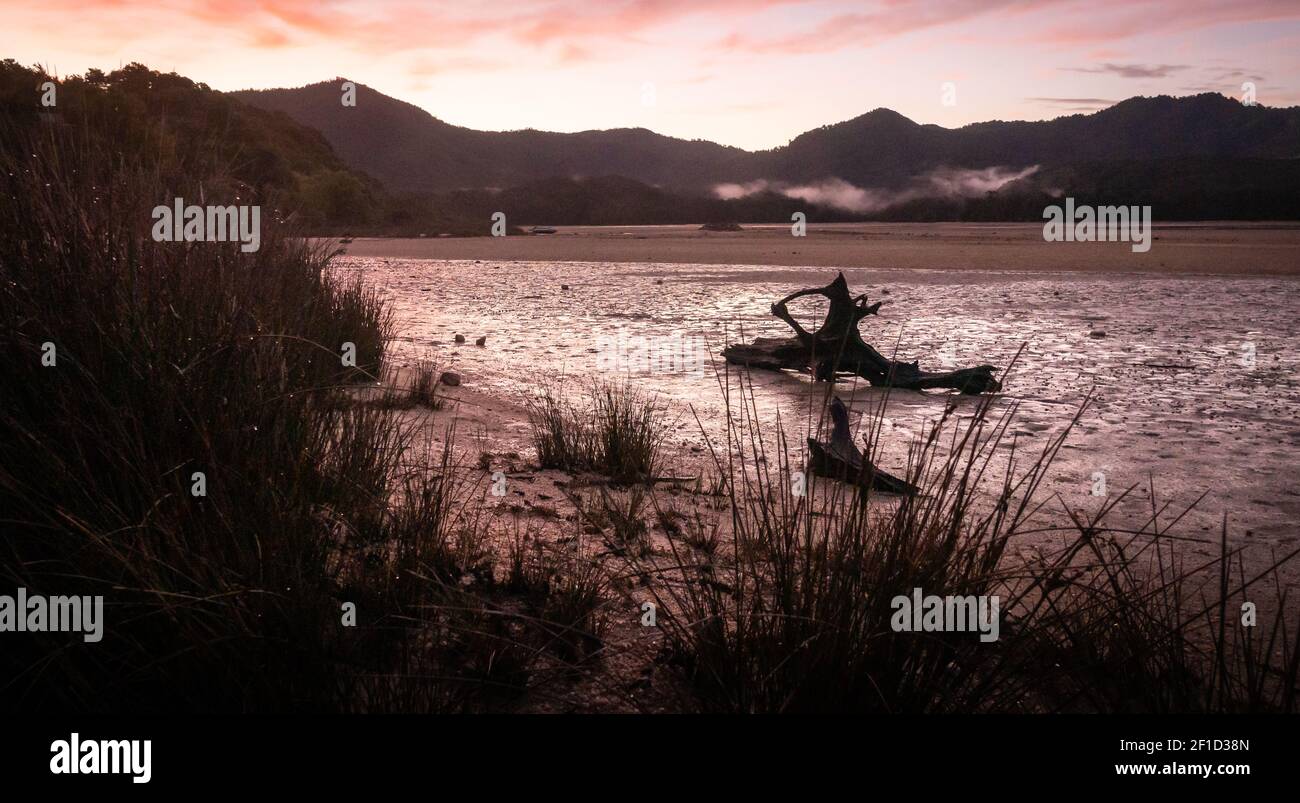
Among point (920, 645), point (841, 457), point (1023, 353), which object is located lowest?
point (920, 645)

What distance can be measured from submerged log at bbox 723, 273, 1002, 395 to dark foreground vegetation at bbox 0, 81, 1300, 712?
3601mm

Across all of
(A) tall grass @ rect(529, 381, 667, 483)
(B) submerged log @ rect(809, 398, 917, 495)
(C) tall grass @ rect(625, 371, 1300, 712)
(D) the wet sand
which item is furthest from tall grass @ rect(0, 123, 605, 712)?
(B) submerged log @ rect(809, 398, 917, 495)

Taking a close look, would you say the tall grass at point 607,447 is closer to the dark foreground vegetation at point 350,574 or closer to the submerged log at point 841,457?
the submerged log at point 841,457

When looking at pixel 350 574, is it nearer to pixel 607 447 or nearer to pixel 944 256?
pixel 607 447

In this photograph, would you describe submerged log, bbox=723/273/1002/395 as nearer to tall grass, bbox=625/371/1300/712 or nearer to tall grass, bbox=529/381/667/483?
tall grass, bbox=529/381/667/483

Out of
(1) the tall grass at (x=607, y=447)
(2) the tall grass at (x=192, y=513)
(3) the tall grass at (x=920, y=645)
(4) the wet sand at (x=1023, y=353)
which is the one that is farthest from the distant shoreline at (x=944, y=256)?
(2) the tall grass at (x=192, y=513)

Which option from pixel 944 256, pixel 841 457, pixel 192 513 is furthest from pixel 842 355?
pixel 944 256

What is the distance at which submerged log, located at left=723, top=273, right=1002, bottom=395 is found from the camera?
22.8ft

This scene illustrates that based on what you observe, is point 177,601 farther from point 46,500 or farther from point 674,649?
point 674,649

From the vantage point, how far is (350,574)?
8.55 feet

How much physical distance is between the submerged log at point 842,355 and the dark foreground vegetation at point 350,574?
142 inches

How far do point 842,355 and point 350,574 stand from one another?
207 inches
